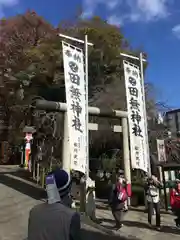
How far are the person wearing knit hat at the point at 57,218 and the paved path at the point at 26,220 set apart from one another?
306 cm

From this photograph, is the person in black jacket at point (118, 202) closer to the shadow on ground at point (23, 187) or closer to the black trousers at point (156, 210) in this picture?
the black trousers at point (156, 210)

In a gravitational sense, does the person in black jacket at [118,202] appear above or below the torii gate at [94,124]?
below

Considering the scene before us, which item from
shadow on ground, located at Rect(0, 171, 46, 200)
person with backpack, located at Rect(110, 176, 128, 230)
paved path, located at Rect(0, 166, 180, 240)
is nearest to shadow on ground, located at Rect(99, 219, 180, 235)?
paved path, located at Rect(0, 166, 180, 240)

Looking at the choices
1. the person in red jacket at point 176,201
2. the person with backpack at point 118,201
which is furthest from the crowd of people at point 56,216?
the person in red jacket at point 176,201

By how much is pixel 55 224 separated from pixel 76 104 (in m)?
9.24

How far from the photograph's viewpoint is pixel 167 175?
15.1m

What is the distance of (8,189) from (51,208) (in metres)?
14.1

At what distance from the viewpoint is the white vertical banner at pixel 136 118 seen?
12.1 metres

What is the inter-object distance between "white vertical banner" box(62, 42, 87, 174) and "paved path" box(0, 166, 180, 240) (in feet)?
7.39

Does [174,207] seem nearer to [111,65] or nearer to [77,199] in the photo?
[77,199]

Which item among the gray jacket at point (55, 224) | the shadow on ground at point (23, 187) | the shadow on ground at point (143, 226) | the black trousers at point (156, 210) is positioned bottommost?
the shadow on ground at point (143, 226)

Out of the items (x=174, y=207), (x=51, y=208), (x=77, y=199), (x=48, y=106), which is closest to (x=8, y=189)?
(x=77, y=199)

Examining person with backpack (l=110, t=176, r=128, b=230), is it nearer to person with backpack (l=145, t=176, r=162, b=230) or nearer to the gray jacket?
person with backpack (l=145, t=176, r=162, b=230)

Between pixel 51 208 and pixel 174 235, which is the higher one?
pixel 51 208
